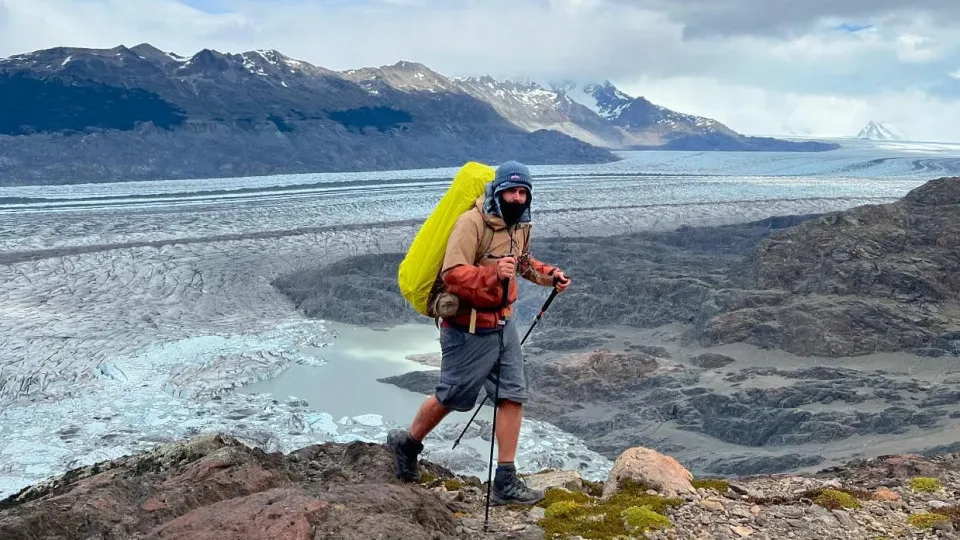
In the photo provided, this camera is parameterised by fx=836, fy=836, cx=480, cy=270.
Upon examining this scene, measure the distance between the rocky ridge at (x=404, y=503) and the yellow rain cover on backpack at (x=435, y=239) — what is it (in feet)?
2.85

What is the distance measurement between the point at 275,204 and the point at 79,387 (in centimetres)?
2280

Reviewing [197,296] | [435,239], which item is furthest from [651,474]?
[197,296]

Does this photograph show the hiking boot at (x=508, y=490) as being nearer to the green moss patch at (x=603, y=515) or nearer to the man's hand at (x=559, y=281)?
the green moss patch at (x=603, y=515)

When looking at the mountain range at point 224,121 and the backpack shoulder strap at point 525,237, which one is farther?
the mountain range at point 224,121

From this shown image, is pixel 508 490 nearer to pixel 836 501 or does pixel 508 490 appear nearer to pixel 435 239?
pixel 435 239

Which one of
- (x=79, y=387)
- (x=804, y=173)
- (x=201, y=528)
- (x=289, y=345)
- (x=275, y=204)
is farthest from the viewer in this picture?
(x=804, y=173)

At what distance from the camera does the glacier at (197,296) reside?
11680 mm

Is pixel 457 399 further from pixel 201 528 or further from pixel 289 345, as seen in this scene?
pixel 289 345

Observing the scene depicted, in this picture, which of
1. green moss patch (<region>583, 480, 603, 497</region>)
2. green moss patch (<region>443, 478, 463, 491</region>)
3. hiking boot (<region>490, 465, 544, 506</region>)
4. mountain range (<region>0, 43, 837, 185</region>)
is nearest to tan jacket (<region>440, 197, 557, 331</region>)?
hiking boot (<region>490, 465, 544, 506</region>)

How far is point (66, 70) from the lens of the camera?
72688mm

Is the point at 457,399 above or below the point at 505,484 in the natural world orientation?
above

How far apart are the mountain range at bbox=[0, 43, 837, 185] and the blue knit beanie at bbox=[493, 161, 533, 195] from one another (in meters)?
55.6

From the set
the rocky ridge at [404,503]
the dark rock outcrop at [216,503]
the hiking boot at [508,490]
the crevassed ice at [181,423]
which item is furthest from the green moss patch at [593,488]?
the crevassed ice at [181,423]

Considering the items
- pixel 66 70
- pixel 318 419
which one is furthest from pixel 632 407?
pixel 66 70
